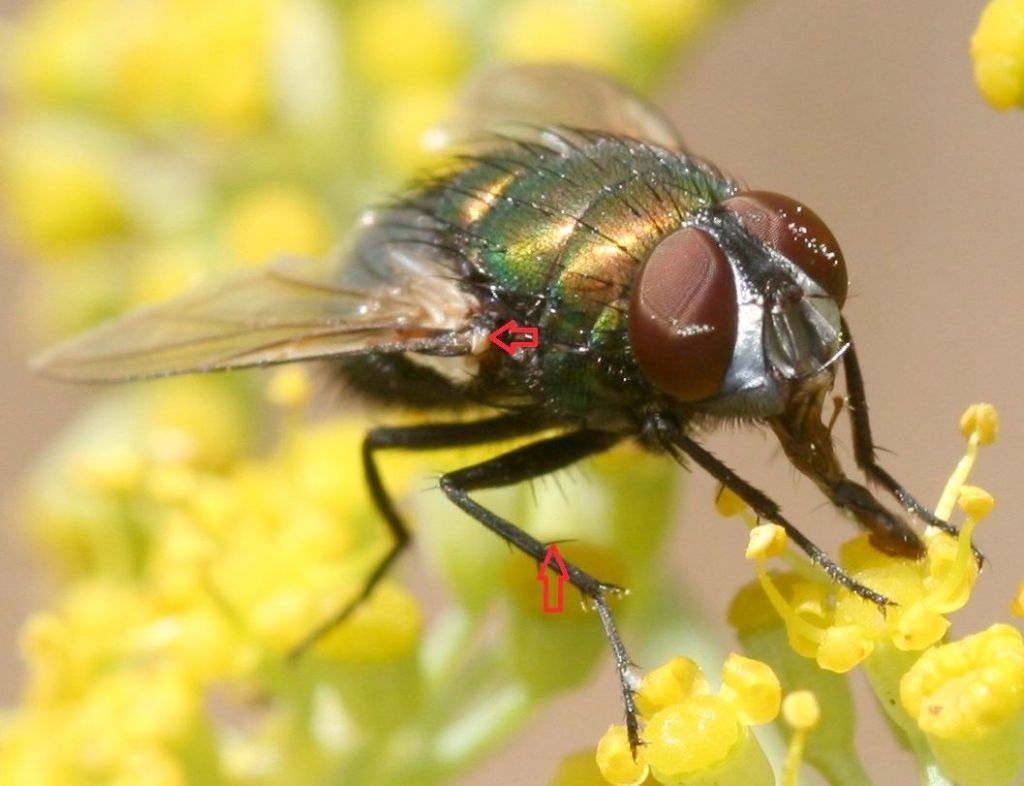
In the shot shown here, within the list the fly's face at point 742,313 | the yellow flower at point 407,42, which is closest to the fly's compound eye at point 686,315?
the fly's face at point 742,313

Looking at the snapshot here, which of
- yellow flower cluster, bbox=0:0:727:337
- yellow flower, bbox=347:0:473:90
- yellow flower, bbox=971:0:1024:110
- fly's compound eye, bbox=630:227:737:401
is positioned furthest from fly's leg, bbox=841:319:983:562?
yellow flower, bbox=347:0:473:90

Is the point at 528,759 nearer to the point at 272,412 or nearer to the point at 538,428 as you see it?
the point at 272,412

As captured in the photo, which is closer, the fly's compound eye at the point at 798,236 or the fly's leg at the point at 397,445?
the fly's compound eye at the point at 798,236

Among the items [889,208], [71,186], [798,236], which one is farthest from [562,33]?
[889,208]

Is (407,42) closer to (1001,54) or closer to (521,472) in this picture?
(521,472)

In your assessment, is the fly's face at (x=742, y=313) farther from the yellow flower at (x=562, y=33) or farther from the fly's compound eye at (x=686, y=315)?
the yellow flower at (x=562, y=33)
